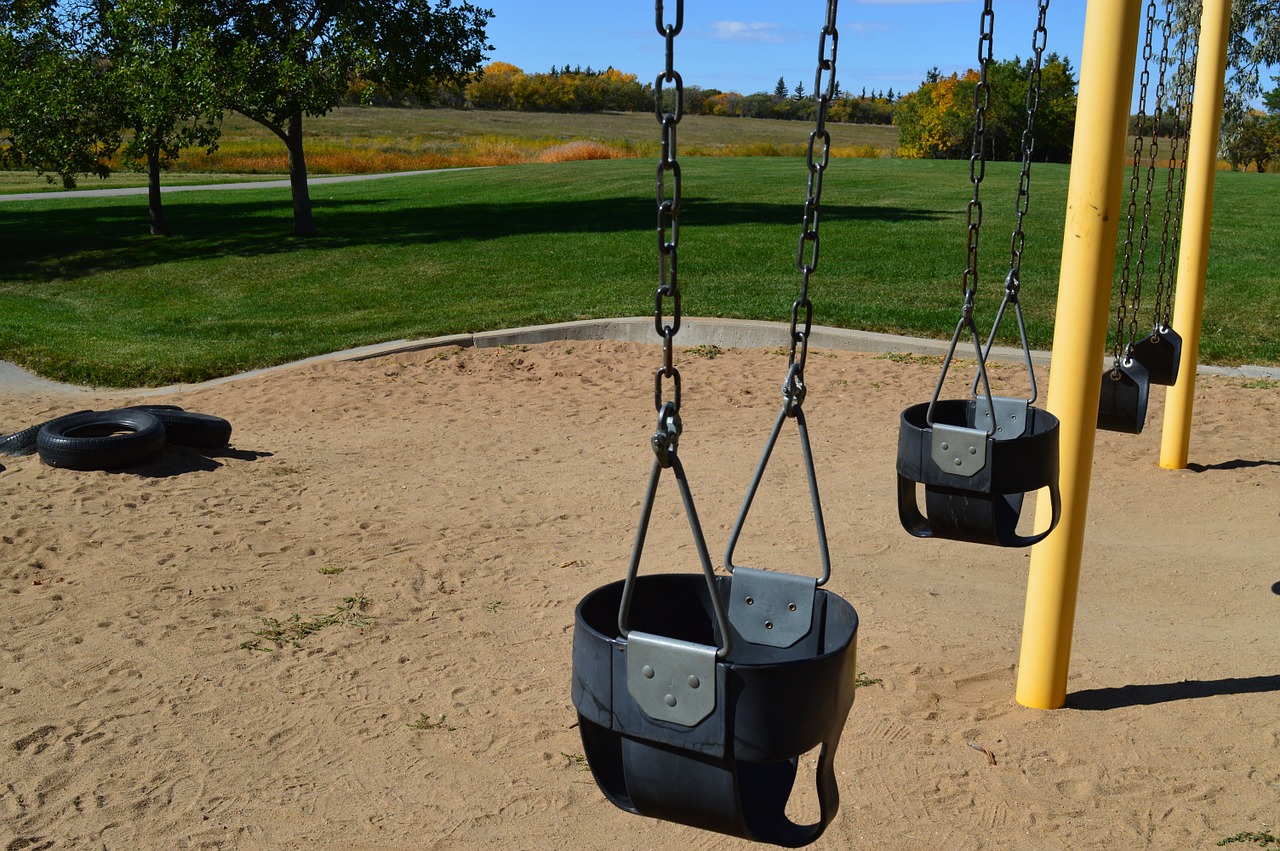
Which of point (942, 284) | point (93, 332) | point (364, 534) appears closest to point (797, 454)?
point (364, 534)

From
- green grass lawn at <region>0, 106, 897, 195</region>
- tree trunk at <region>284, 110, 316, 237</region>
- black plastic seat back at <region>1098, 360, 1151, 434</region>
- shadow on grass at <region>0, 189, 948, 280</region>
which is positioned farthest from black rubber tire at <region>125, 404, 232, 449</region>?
green grass lawn at <region>0, 106, 897, 195</region>

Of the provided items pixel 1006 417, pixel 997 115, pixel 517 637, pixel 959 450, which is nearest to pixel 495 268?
pixel 517 637

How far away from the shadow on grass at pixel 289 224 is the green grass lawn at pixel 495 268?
9cm

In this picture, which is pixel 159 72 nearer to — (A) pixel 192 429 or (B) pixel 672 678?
(A) pixel 192 429

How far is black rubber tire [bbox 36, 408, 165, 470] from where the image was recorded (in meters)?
6.97

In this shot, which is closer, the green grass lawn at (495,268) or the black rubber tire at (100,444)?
the black rubber tire at (100,444)

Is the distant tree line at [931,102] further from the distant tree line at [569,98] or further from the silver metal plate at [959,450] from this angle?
the silver metal plate at [959,450]

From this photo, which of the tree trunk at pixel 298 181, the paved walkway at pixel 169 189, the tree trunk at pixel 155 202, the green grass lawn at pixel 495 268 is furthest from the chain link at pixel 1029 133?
the paved walkway at pixel 169 189

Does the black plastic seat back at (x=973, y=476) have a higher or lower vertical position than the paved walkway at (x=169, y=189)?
lower

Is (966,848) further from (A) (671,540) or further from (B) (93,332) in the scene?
(B) (93,332)

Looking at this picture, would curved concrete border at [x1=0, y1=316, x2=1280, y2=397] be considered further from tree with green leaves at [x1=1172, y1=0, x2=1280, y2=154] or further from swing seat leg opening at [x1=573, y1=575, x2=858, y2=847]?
tree with green leaves at [x1=1172, y1=0, x2=1280, y2=154]

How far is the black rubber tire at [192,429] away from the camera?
24.5 ft

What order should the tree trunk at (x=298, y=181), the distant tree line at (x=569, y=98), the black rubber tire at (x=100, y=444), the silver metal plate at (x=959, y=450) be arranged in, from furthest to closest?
the distant tree line at (x=569, y=98) → the tree trunk at (x=298, y=181) → the black rubber tire at (x=100, y=444) → the silver metal plate at (x=959, y=450)

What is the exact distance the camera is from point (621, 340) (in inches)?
427
